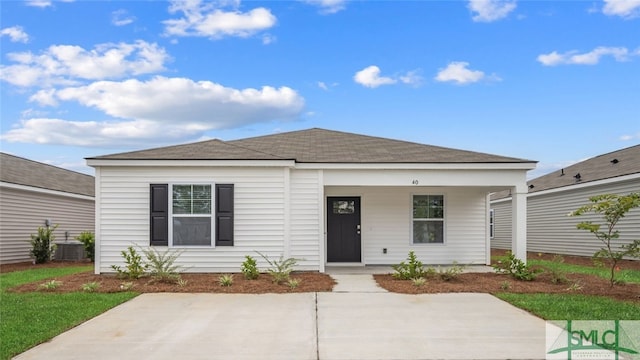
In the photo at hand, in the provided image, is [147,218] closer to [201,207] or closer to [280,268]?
[201,207]

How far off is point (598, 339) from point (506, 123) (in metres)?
10.4

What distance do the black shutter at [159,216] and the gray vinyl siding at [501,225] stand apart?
17.0 meters

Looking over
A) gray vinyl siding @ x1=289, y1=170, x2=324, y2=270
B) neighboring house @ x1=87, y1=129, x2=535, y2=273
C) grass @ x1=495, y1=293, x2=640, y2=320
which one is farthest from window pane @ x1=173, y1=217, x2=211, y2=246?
grass @ x1=495, y1=293, x2=640, y2=320

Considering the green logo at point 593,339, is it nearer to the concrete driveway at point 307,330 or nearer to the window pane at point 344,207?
the concrete driveway at point 307,330

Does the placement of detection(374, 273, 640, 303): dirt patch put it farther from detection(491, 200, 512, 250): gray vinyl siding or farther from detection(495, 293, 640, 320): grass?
detection(491, 200, 512, 250): gray vinyl siding

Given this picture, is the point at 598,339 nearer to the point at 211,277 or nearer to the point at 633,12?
the point at 211,277

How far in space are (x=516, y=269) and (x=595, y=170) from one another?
30.9ft

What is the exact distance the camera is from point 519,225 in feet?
39.9

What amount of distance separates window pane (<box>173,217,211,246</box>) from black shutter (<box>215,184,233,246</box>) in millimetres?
272

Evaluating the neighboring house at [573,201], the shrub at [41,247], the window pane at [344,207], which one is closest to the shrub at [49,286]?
the shrub at [41,247]

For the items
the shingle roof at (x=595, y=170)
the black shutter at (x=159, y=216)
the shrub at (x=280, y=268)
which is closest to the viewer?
the shrub at (x=280, y=268)

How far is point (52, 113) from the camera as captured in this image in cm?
1627

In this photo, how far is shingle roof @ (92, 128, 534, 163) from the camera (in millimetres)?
11836

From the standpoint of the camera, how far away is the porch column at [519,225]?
39.6ft
